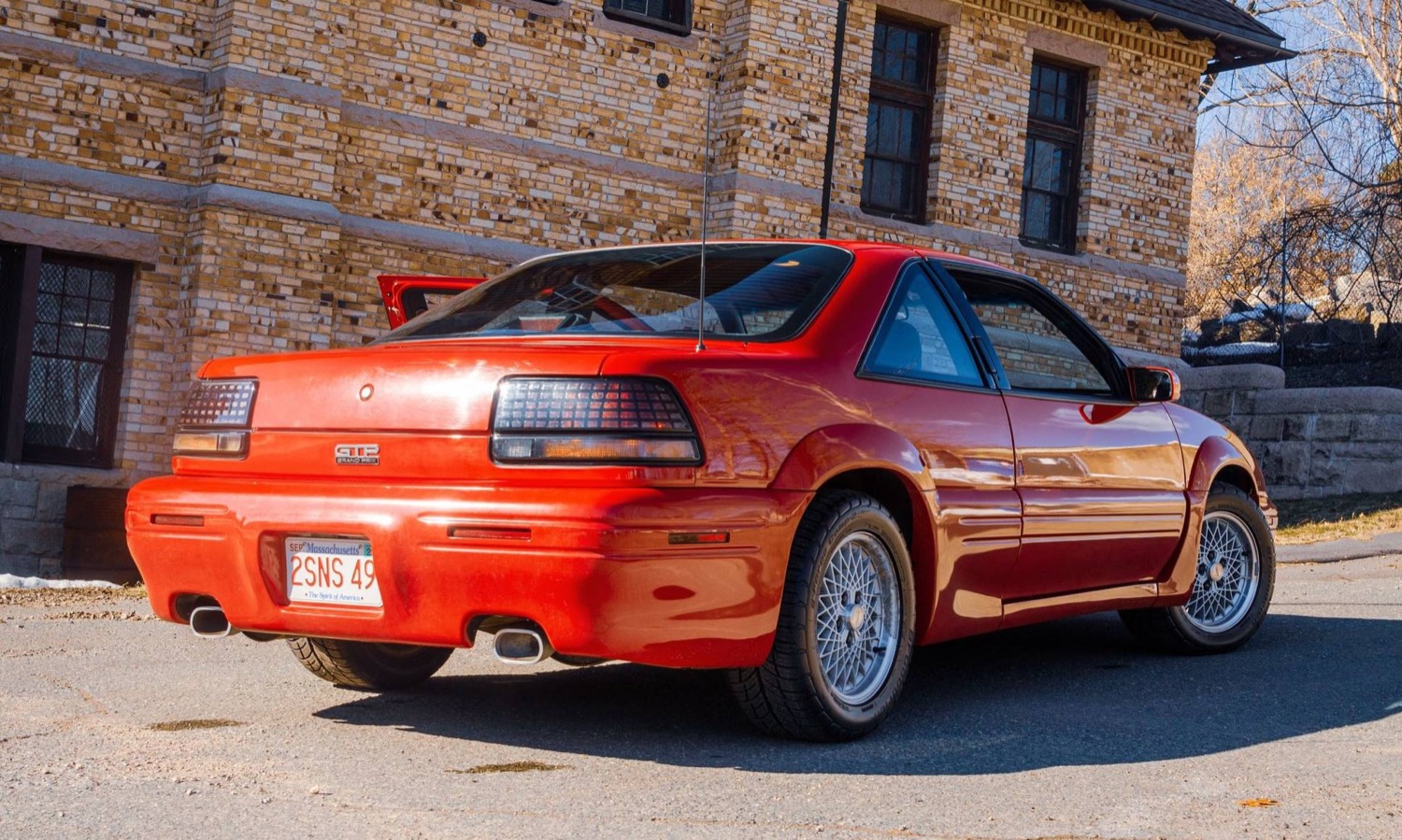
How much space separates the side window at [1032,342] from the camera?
5.67 metres

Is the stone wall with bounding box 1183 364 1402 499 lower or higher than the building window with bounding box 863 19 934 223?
lower

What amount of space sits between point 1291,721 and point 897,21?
41.2ft

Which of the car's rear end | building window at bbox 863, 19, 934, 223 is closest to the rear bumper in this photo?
the car's rear end

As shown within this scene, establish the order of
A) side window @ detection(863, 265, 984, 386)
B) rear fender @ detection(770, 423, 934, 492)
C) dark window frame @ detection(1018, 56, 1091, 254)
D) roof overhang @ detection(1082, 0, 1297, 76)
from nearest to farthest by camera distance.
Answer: rear fender @ detection(770, 423, 934, 492) → side window @ detection(863, 265, 984, 386) → roof overhang @ detection(1082, 0, 1297, 76) → dark window frame @ detection(1018, 56, 1091, 254)

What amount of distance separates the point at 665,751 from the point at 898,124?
13045 millimetres

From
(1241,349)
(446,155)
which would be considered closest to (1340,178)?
(1241,349)

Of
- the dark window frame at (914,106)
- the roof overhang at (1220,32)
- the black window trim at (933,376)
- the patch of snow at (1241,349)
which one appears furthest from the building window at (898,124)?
the black window trim at (933,376)

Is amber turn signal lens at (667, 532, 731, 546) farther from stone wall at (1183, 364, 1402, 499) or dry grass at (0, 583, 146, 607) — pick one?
stone wall at (1183, 364, 1402, 499)

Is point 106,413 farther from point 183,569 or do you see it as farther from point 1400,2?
point 1400,2

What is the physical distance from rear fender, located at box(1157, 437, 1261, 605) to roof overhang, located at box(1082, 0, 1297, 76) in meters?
11.9

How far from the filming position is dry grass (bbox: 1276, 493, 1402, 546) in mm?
12502

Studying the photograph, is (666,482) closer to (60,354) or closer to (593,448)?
(593,448)

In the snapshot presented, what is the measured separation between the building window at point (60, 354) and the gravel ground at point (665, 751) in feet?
19.0

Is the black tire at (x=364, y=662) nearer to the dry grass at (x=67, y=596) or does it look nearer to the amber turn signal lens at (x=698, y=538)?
the amber turn signal lens at (x=698, y=538)
